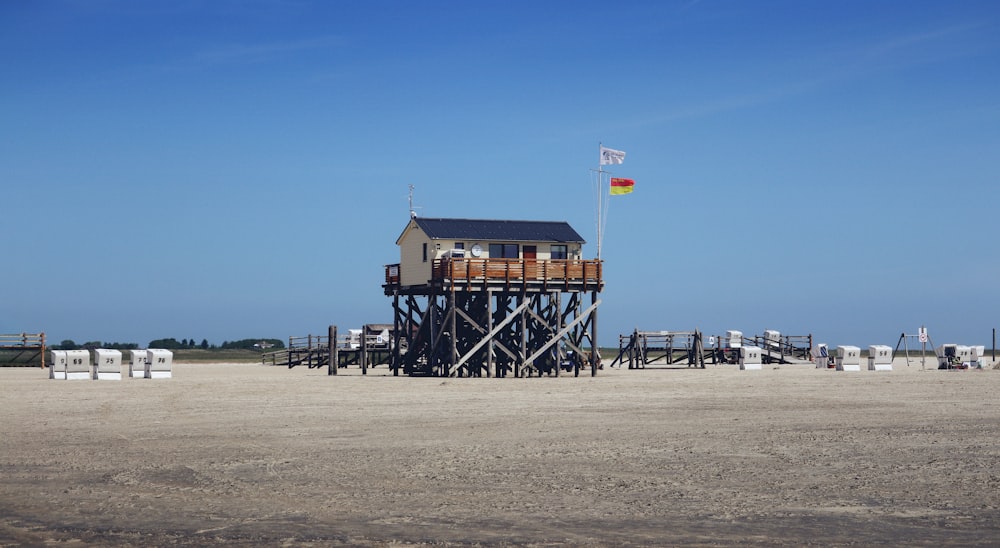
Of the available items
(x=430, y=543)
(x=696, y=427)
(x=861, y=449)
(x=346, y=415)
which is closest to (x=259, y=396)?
(x=346, y=415)

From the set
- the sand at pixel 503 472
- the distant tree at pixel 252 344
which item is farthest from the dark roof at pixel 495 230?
the distant tree at pixel 252 344

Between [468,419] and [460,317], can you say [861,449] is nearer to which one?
[468,419]

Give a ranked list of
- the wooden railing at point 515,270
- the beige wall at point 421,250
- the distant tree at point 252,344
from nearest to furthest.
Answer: the wooden railing at point 515,270 → the beige wall at point 421,250 → the distant tree at point 252,344

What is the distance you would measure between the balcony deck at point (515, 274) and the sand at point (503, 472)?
16.3 metres

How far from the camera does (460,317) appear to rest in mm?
48375

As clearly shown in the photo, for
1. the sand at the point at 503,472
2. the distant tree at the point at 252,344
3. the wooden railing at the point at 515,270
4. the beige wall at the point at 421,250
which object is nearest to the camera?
the sand at the point at 503,472

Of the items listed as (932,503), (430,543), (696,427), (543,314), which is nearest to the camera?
(430,543)

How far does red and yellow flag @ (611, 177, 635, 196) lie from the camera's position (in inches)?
1966

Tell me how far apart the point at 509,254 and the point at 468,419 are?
23199mm

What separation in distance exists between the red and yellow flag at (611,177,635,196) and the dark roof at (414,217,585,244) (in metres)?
2.77

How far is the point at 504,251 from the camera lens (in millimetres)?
46844

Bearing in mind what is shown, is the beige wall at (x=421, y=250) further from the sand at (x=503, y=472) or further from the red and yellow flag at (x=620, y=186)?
the sand at (x=503, y=472)

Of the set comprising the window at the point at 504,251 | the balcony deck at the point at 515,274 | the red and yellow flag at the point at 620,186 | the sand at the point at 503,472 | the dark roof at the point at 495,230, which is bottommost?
the sand at the point at 503,472

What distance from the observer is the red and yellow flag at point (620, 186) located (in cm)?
4994
